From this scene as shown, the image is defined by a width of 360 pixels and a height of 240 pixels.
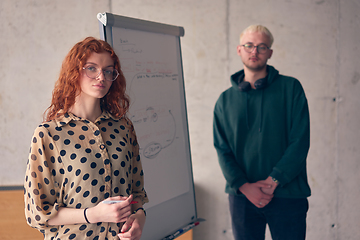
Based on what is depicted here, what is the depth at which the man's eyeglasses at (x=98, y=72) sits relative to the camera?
Answer: 1.08 meters

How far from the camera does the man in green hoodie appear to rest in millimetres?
1695

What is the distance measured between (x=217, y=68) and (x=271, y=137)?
1.14 metres

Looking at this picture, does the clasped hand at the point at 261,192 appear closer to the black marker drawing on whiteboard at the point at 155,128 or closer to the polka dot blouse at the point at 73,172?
the black marker drawing on whiteboard at the point at 155,128

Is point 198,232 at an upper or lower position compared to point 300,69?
lower

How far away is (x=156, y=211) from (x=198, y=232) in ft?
4.35

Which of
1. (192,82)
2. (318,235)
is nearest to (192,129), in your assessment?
(192,82)

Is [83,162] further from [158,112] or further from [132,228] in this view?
[158,112]

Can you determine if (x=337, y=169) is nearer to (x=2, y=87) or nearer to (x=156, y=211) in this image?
(x=156, y=211)

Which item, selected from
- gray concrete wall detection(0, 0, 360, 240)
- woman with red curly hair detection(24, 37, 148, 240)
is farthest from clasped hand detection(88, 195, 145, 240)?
gray concrete wall detection(0, 0, 360, 240)

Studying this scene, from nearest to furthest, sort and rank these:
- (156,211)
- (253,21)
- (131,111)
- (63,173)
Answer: (63,173) < (131,111) < (156,211) < (253,21)

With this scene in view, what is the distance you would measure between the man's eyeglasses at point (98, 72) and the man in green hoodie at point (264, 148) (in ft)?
3.16

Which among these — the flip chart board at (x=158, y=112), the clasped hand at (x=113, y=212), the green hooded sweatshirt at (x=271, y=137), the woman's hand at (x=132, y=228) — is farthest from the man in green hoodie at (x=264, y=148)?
the clasped hand at (x=113, y=212)

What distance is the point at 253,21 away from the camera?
8.73 feet

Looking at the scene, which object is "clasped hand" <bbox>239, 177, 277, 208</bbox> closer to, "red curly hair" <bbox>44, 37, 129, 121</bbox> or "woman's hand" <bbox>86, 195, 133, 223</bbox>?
"woman's hand" <bbox>86, 195, 133, 223</bbox>
